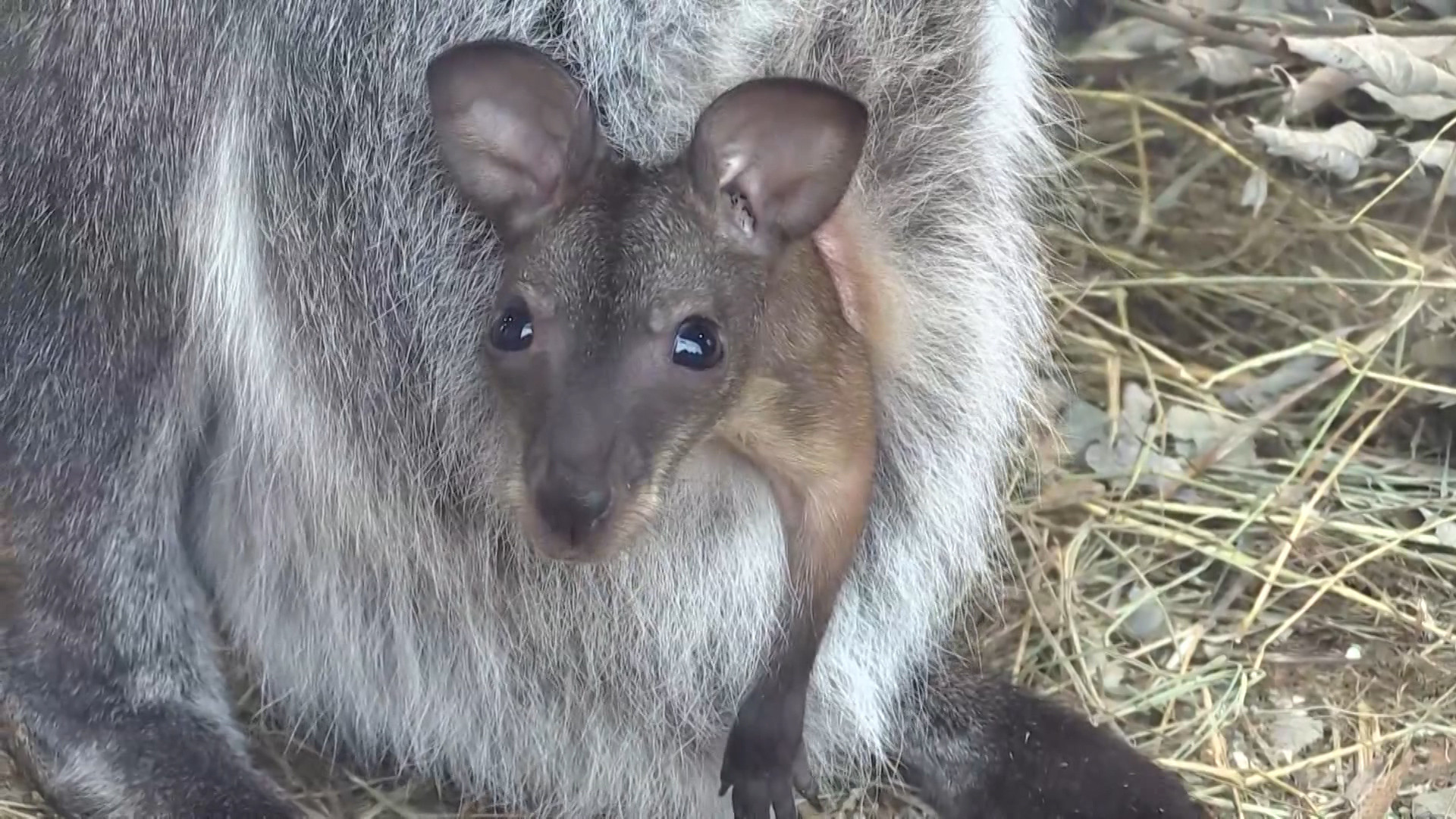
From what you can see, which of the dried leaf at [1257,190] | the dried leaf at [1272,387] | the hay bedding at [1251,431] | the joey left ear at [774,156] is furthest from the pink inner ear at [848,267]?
the dried leaf at [1257,190]

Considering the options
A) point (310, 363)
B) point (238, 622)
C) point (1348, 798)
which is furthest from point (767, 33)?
point (1348, 798)

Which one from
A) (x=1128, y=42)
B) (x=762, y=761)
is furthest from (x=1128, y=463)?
(x=762, y=761)

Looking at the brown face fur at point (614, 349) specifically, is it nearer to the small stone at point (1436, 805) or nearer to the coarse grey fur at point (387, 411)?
the coarse grey fur at point (387, 411)

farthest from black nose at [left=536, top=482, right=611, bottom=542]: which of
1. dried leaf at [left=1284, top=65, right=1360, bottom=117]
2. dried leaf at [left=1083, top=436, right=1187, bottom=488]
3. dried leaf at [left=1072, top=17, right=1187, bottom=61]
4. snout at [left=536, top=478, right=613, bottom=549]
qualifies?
dried leaf at [left=1072, top=17, right=1187, bottom=61]

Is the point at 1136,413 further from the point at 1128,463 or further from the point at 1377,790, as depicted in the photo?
the point at 1377,790

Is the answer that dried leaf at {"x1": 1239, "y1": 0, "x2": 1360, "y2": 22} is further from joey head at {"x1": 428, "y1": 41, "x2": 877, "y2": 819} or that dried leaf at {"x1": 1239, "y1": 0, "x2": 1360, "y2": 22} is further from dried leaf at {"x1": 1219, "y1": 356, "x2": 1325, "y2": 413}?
joey head at {"x1": 428, "y1": 41, "x2": 877, "y2": 819}
